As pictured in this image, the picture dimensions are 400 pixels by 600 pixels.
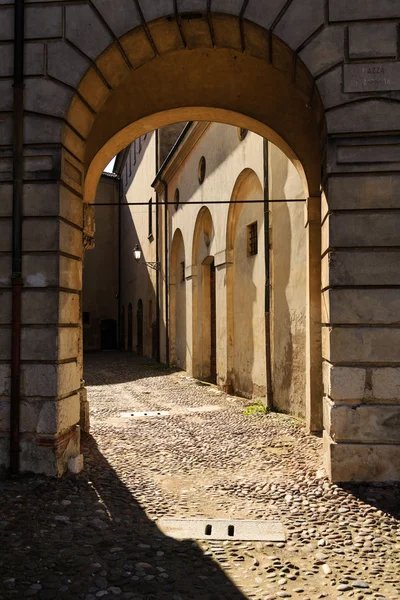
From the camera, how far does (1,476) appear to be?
5387mm

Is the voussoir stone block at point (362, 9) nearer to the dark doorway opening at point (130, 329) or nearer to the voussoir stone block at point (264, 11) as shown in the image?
the voussoir stone block at point (264, 11)

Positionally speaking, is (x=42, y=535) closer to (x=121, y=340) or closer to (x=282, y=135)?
(x=282, y=135)

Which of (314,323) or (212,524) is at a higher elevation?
(314,323)

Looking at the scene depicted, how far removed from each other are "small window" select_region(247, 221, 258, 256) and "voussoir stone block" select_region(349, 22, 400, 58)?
20.5 feet

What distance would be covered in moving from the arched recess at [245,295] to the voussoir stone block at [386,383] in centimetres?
552

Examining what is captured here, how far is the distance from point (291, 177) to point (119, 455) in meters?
5.62

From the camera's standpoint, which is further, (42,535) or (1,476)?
(1,476)

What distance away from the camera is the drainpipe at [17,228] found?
5453 millimetres

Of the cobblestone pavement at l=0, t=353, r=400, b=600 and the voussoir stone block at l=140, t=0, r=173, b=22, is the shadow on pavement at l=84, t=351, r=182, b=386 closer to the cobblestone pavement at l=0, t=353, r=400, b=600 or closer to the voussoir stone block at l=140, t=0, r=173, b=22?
the cobblestone pavement at l=0, t=353, r=400, b=600

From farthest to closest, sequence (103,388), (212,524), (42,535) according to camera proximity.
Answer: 1. (103,388)
2. (212,524)
3. (42,535)

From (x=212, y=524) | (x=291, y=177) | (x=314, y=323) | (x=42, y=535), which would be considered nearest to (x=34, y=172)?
(x=42, y=535)

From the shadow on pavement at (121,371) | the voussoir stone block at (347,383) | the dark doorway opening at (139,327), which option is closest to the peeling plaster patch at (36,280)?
the voussoir stone block at (347,383)

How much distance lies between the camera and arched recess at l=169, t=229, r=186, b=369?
61.3 feet

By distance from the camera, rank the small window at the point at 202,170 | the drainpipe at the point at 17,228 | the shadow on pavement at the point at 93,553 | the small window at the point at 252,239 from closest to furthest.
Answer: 1. the shadow on pavement at the point at 93,553
2. the drainpipe at the point at 17,228
3. the small window at the point at 252,239
4. the small window at the point at 202,170
